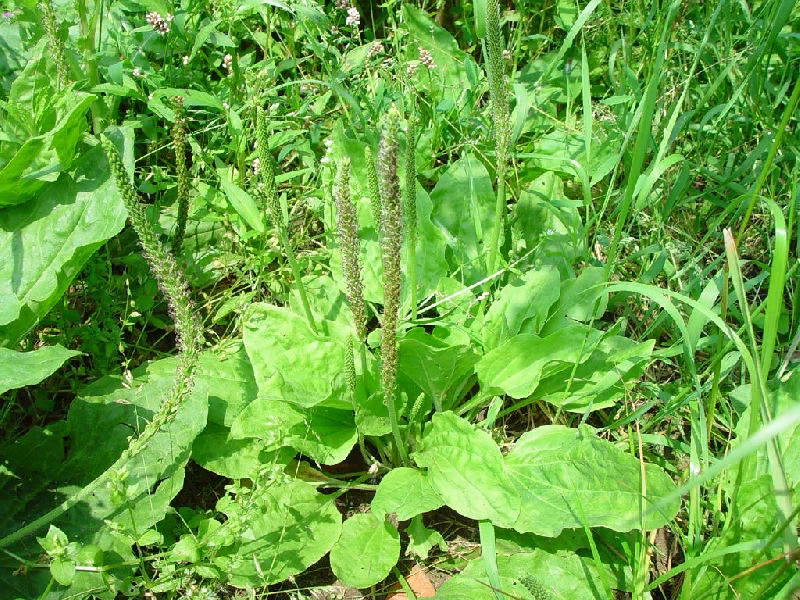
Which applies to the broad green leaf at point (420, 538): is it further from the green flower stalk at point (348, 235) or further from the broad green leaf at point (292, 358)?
the green flower stalk at point (348, 235)

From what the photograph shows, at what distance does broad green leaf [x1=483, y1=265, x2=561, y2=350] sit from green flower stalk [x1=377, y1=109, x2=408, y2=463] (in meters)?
0.66

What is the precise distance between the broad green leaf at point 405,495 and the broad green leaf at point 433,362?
297 mm

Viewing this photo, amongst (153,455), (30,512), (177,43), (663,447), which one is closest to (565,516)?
(663,447)

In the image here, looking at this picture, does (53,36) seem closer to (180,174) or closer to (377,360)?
(180,174)

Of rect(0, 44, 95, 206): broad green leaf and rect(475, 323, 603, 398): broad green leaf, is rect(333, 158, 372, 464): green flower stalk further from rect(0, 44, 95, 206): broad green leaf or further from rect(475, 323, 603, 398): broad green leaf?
rect(0, 44, 95, 206): broad green leaf

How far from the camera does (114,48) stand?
359 centimetres

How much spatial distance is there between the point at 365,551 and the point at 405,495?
0.73ft

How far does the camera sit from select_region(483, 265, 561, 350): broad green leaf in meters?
2.84

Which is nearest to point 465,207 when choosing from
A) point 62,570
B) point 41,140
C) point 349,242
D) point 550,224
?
point 550,224

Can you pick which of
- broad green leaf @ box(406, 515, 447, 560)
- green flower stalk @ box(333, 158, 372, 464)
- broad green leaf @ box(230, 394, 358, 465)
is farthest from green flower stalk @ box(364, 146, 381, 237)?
broad green leaf @ box(406, 515, 447, 560)

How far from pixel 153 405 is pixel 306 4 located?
188 centimetres

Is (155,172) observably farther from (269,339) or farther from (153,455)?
(153,455)

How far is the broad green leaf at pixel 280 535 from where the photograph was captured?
96.0 inches

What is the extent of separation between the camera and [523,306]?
2.87 meters
